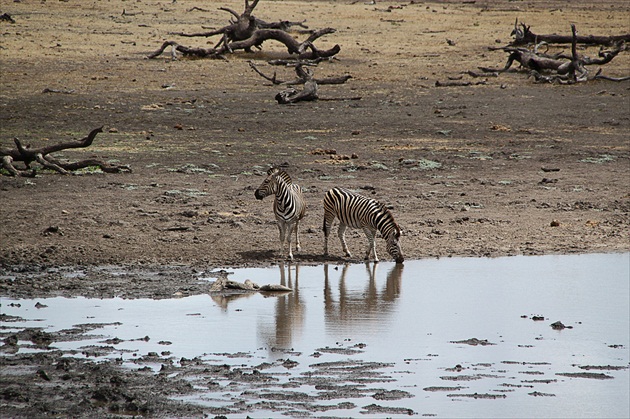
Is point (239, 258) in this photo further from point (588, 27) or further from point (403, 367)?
point (588, 27)

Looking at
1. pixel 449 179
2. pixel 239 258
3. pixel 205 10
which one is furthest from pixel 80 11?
pixel 239 258

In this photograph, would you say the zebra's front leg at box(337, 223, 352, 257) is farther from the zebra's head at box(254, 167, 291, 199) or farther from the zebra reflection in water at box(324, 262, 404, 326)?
the zebra's head at box(254, 167, 291, 199)

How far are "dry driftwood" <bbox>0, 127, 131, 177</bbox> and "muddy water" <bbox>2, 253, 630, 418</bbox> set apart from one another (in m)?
5.45

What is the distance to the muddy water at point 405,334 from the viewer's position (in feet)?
23.1

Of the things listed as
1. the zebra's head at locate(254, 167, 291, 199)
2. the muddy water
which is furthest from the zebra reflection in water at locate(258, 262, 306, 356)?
the zebra's head at locate(254, 167, 291, 199)

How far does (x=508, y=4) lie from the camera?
51.5 metres

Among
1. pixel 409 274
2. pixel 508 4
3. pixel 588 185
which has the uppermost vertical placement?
pixel 508 4

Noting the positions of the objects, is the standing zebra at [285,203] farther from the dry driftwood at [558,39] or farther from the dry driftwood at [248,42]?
the dry driftwood at [558,39]

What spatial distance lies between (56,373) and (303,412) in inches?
75.2

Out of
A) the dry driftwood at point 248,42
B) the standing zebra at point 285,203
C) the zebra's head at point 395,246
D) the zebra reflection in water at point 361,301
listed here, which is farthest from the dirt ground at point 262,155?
the zebra reflection in water at point 361,301

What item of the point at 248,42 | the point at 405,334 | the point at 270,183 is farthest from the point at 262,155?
the point at 248,42

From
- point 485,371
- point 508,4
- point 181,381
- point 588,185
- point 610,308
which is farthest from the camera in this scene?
point 508,4

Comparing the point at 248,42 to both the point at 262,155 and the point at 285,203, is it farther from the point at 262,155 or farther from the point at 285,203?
the point at 285,203

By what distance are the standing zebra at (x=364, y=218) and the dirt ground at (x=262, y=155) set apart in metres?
0.36
